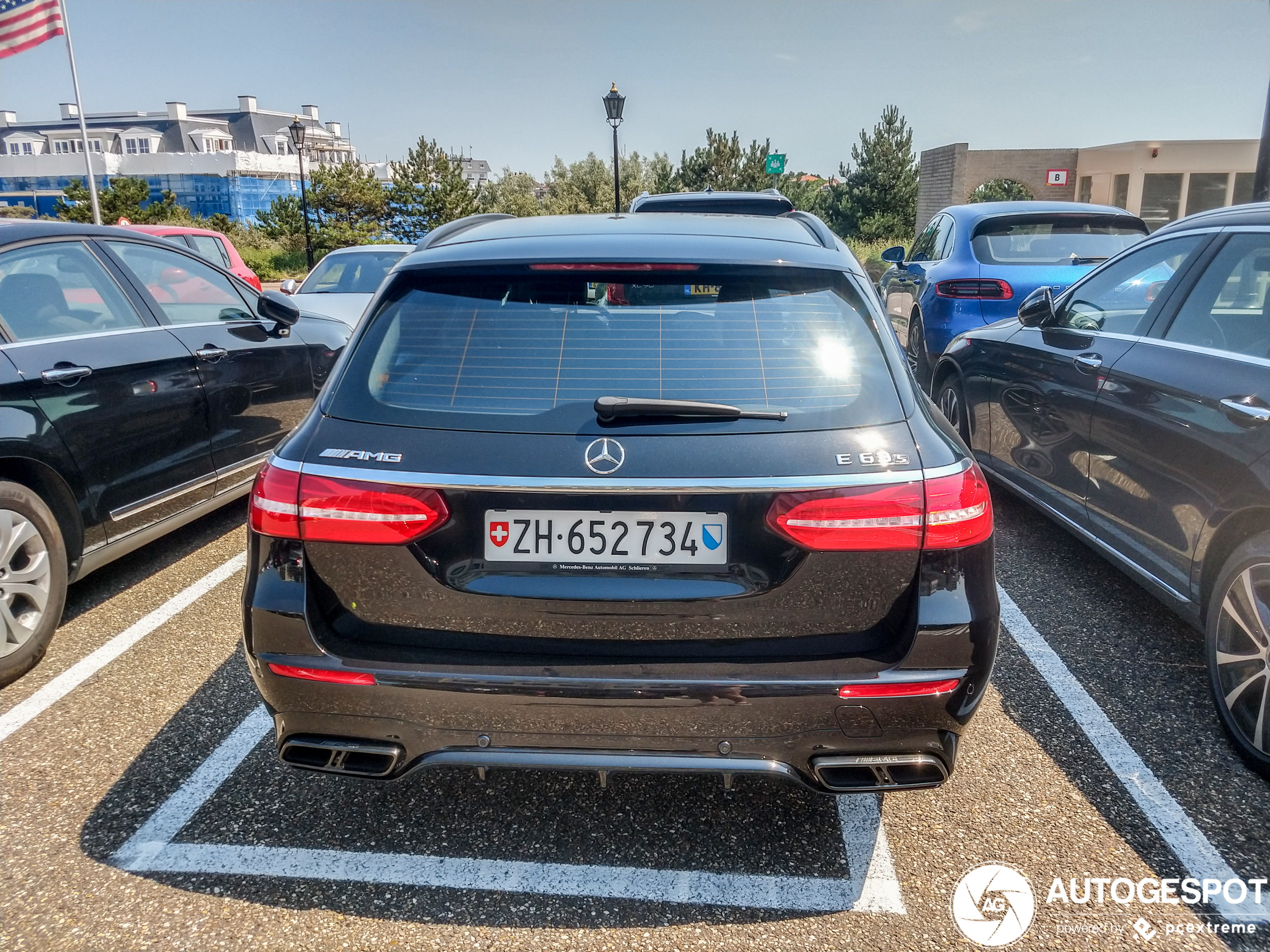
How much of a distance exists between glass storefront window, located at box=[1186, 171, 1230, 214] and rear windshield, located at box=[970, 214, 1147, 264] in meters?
33.3

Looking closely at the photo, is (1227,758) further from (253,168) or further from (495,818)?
(253,168)

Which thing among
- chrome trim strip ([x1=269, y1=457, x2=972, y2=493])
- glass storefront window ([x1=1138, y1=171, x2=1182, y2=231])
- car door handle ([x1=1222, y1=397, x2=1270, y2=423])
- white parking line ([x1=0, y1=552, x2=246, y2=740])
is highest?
glass storefront window ([x1=1138, y1=171, x2=1182, y2=231])

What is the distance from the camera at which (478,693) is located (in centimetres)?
213

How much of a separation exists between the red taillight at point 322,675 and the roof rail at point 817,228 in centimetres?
173

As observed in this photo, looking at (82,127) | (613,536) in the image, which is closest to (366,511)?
(613,536)

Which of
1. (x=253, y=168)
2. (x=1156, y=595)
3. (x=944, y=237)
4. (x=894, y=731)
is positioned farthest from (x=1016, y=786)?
(x=253, y=168)

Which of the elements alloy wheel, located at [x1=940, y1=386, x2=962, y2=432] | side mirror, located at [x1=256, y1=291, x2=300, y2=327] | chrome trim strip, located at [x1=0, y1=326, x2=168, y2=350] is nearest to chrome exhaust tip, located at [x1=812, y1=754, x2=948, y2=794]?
chrome trim strip, located at [x1=0, y1=326, x2=168, y2=350]

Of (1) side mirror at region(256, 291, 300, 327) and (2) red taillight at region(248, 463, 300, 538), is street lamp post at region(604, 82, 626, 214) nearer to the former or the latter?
(1) side mirror at region(256, 291, 300, 327)

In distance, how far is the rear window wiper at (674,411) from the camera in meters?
2.15

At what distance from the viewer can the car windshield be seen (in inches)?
423

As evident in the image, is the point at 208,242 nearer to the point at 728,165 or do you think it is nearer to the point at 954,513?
the point at 954,513

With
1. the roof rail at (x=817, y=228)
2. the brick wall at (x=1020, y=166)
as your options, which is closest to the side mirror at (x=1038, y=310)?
the roof rail at (x=817, y=228)

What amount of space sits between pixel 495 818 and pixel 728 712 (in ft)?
3.18

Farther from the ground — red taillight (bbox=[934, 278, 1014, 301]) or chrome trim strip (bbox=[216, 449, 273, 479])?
red taillight (bbox=[934, 278, 1014, 301])
